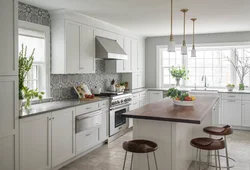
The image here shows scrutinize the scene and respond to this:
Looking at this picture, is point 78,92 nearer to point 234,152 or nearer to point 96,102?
point 96,102

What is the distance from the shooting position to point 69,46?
4.59m

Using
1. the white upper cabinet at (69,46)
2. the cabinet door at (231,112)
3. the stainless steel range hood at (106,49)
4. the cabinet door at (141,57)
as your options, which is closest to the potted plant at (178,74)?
the cabinet door at (141,57)

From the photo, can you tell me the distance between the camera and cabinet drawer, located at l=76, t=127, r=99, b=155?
14.4 ft

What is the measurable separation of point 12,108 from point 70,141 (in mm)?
1343

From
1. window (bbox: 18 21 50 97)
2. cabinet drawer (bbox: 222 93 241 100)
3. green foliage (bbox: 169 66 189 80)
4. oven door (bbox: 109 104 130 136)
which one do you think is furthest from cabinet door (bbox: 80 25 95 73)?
cabinet drawer (bbox: 222 93 241 100)

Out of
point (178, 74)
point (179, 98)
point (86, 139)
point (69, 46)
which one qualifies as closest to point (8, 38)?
point (69, 46)

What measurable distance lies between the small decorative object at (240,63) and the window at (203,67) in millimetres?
95

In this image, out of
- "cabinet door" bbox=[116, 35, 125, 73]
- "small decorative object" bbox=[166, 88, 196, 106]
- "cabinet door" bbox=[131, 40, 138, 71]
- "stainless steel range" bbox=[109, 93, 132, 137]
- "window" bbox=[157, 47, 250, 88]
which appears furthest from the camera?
"window" bbox=[157, 47, 250, 88]

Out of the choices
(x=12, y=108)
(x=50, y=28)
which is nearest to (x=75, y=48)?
(x=50, y=28)

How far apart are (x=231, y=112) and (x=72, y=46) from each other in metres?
4.43

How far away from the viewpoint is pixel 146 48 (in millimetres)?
8031

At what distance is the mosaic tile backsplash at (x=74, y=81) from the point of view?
4.71 metres

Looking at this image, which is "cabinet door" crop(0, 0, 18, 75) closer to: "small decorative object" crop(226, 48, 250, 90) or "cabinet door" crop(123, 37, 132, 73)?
"cabinet door" crop(123, 37, 132, 73)

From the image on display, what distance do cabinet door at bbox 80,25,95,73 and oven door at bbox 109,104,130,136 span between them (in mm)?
1034
